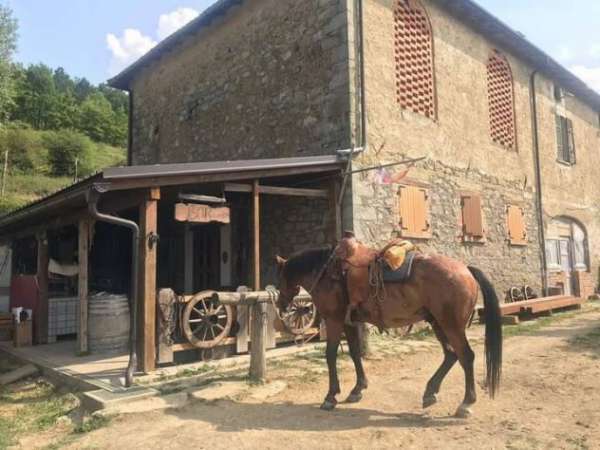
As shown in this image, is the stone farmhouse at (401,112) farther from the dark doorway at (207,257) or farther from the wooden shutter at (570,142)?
the dark doorway at (207,257)

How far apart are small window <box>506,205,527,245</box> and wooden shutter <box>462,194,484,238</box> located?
1649 mm

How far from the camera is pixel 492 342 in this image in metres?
4.28

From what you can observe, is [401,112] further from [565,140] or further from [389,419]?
[565,140]

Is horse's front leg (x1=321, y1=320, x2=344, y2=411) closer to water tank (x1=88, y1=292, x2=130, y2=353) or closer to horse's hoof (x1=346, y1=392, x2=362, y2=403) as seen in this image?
horse's hoof (x1=346, y1=392, x2=362, y2=403)

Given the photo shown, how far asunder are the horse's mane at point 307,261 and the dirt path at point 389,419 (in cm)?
129

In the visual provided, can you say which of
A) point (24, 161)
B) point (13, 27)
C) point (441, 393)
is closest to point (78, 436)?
point (441, 393)

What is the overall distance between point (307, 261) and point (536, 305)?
7659 mm

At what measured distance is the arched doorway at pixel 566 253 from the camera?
13.3 metres

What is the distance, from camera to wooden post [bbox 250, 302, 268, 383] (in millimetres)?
5438

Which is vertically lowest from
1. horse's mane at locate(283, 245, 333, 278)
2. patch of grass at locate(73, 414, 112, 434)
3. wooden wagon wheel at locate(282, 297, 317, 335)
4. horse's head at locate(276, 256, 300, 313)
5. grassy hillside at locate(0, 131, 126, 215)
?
patch of grass at locate(73, 414, 112, 434)

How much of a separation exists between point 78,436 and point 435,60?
915cm

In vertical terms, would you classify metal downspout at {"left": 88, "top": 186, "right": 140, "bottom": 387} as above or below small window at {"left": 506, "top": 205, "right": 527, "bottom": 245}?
below

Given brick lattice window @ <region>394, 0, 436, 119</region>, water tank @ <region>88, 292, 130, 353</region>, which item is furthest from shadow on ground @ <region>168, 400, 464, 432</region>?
brick lattice window @ <region>394, 0, 436, 119</region>

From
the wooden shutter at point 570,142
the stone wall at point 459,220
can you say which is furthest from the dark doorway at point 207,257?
the wooden shutter at point 570,142
